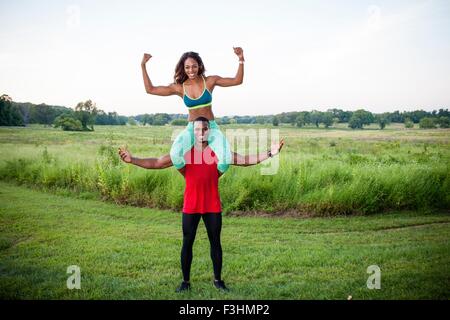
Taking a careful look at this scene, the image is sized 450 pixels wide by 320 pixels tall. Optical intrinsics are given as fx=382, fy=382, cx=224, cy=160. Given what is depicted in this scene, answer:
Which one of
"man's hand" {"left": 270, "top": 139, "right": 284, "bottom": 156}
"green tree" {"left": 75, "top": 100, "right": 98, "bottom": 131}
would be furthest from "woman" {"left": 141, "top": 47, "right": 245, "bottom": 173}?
"green tree" {"left": 75, "top": 100, "right": 98, "bottom": 131}

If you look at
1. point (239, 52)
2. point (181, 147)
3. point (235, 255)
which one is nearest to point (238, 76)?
point (239, 52)

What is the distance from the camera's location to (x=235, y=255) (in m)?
6.17

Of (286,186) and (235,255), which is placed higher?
(286,186)

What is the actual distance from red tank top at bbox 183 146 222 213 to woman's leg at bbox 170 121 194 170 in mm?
72

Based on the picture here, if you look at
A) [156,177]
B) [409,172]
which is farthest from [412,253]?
[156,177]

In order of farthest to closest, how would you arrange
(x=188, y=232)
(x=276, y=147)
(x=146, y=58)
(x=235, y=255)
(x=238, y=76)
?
1. (x=235, y=255)
2. (x=146, y=58)
3. (x=238, y=76)
4. (x=188, y=232)
5. (x=276, y=147)

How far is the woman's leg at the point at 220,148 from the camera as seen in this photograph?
4.48 metres

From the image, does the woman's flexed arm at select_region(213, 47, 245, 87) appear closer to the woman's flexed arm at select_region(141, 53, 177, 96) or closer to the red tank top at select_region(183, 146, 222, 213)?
the woman's flexed arm at select_region(141, 53, 177, 96)

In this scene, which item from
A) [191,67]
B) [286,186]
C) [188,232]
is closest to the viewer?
[188,232]

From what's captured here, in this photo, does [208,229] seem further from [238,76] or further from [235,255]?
[238,76]

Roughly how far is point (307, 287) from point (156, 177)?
6.81m

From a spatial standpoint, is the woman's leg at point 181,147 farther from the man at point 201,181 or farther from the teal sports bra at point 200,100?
the teal sports bra at point 200,100

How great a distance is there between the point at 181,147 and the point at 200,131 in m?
0.29

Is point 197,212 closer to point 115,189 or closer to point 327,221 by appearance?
point 327,221
